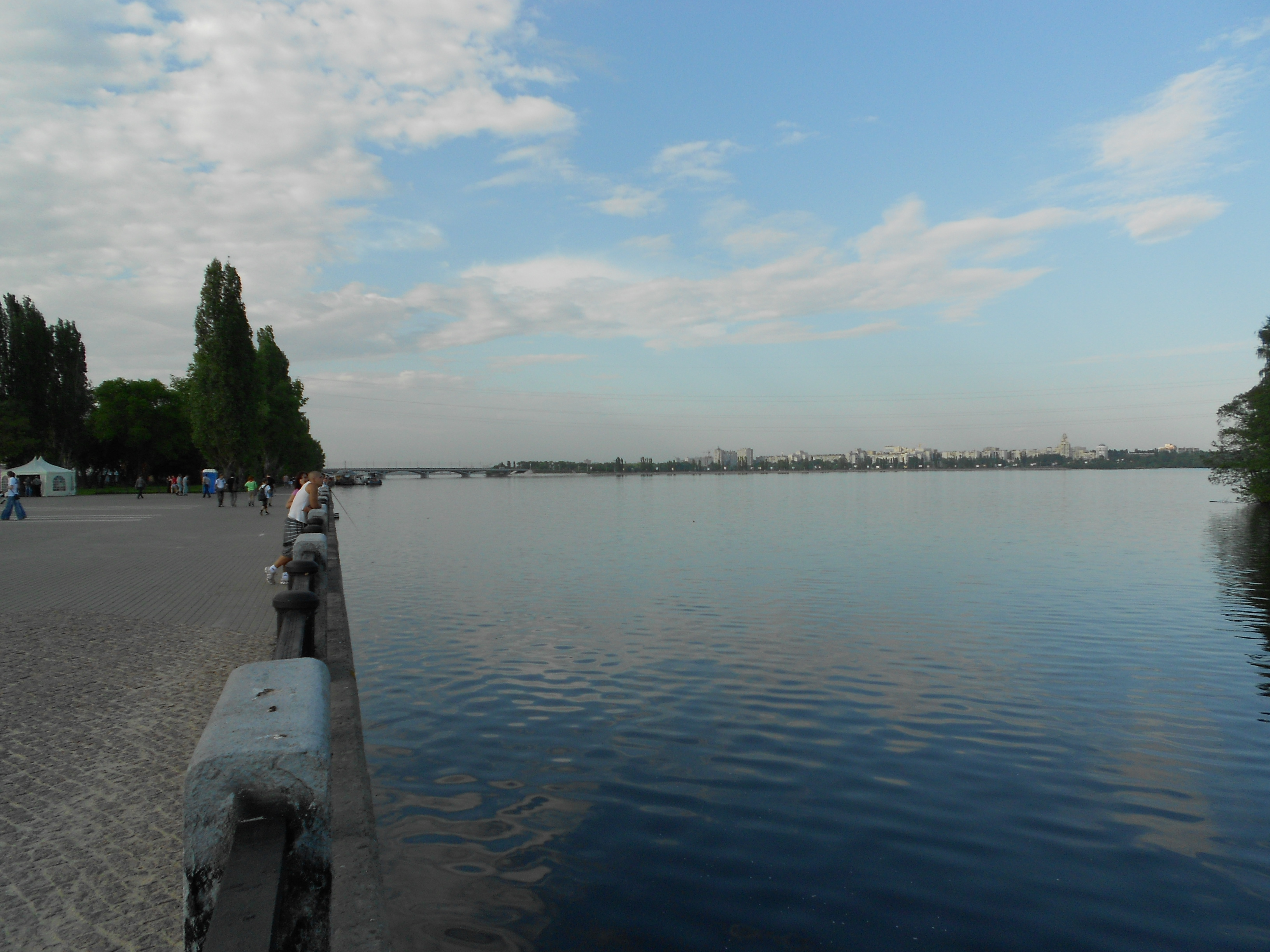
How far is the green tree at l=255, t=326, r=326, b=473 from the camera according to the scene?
6938cm

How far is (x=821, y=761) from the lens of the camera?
7.92 m

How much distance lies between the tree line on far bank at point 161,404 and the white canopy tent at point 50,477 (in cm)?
489

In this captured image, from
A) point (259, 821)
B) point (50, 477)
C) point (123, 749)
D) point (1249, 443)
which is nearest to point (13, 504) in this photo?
point (50, 477)

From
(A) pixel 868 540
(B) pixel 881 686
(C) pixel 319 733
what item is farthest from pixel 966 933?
(A) pixel 868 540

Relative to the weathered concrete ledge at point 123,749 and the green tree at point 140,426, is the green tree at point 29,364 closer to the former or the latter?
the green tree at point 140,426

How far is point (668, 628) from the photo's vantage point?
14266 millimetres

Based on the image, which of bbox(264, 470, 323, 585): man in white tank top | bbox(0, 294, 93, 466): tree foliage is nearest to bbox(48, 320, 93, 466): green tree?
bbox(0, 294, 93, 466): tree foliage

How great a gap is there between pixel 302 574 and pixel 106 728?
107 inches

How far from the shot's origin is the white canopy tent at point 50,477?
194 ft

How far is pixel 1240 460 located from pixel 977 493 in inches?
999

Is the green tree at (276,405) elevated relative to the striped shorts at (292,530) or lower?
elevated

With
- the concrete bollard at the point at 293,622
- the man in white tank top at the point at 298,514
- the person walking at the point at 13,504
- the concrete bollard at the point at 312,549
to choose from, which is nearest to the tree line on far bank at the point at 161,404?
the person walking at the point at 13,504

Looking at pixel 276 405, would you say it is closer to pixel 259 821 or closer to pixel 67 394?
pixel 67 394

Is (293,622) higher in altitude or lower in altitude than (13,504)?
lower
